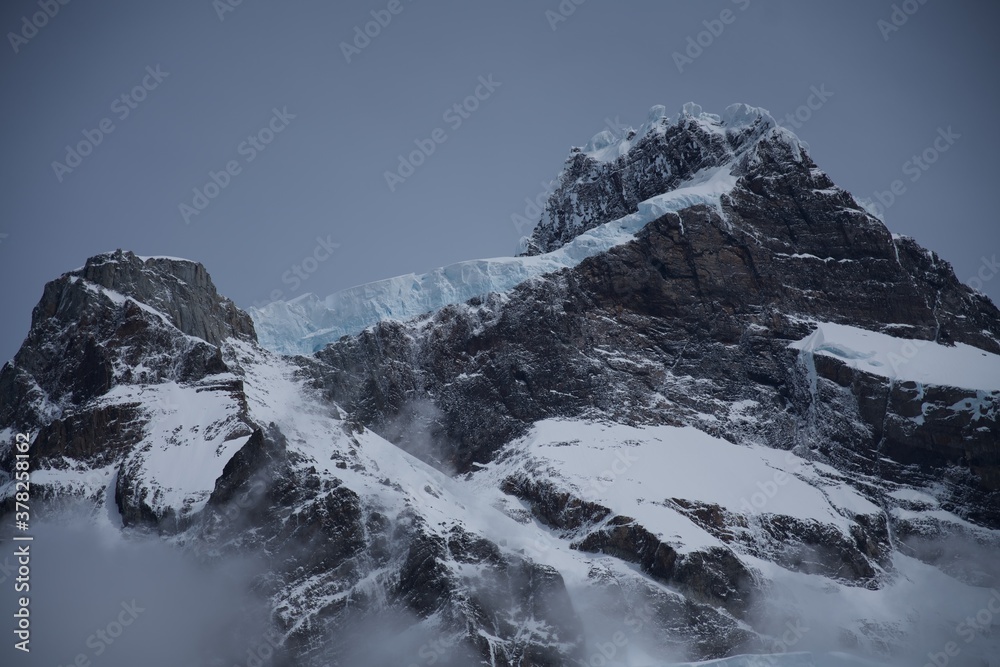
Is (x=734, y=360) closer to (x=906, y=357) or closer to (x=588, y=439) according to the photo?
(x=906, y=357)

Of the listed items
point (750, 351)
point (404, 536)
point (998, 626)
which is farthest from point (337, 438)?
point (998, 626)

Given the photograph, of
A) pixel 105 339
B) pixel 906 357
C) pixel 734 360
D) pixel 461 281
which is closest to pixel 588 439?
pixel 734 360

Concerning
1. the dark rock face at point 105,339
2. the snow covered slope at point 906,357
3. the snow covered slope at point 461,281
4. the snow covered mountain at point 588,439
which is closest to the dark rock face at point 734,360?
the snow covered mountain at point 588,439

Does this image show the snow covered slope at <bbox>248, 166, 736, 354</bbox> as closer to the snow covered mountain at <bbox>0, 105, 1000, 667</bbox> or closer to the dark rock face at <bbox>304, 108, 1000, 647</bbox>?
the snow covered mountain at <bbox>0, 105, 1000, 667</bbox>

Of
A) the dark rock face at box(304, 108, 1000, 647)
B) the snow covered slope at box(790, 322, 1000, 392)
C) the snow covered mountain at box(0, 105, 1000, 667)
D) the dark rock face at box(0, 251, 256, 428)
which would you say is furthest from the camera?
the snow covered slope at box(790, 322, 1000, 392)

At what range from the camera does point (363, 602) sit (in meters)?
133

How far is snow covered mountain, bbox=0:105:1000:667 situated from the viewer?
136 meters

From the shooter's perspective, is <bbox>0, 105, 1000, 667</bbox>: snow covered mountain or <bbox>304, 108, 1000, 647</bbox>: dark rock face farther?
<bbox>304, 108, 1000, 647</bbox>: dark rock face

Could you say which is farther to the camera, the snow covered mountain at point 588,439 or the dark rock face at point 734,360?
the dark rock face at point 734,360

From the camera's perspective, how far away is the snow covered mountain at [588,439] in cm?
13638

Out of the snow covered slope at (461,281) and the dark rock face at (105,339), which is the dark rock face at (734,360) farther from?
the dark rock face at (105,339)

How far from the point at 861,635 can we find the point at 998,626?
53.9 ft

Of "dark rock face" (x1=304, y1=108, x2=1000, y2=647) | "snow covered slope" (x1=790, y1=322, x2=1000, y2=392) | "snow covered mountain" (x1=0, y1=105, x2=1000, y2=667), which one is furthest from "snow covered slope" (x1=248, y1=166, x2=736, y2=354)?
"snow covered slope" (x1=790, y1=322, x2=1000, y2=392)

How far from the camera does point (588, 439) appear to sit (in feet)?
541
